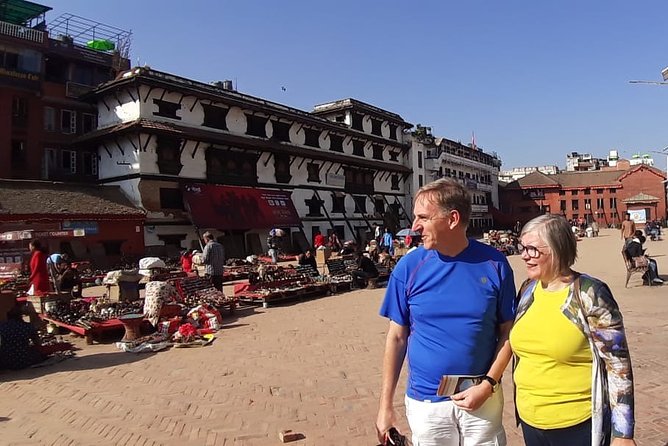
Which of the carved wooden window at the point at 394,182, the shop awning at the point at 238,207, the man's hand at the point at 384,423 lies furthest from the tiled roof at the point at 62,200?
the carved wooden window at the point at 394,182

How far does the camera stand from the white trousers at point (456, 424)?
2.44 m

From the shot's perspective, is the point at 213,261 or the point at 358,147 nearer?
the point at 213,261

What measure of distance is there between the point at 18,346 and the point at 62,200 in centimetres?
1692

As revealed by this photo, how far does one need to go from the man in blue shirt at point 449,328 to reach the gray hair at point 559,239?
9.1 inches

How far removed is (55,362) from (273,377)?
3.70 meters

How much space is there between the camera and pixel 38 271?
33.0 feet

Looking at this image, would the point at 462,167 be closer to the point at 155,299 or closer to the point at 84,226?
the point at 84,226

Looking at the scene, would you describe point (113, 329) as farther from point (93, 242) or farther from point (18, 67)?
point (18, 67)

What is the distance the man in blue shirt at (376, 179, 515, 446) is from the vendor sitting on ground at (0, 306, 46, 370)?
683cm

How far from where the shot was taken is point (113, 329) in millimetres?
9312

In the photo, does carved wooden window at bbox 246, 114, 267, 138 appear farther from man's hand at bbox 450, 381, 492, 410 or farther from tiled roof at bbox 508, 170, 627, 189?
tiled roof at bbox 508, 170, 627, 189

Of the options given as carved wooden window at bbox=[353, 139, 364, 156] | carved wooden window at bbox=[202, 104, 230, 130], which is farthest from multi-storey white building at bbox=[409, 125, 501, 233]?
carved wooden window at bbox=[202, 104, 230, 130]

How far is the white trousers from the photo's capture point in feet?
8.01

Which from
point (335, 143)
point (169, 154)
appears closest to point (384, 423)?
point (169, 154)
